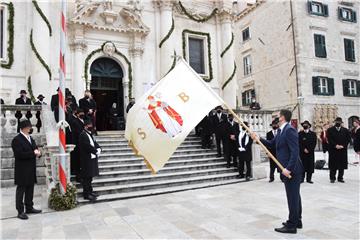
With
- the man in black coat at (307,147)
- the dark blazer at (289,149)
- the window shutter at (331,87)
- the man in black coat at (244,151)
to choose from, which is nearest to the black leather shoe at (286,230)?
the dark blazer at (289,149)

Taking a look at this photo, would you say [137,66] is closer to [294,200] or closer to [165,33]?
[165,33]

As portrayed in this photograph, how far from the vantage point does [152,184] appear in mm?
8820

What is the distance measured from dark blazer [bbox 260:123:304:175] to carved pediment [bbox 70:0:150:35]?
12.6 meters

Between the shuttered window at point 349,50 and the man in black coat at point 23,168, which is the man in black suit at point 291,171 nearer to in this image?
the man in black coat at point 23,168

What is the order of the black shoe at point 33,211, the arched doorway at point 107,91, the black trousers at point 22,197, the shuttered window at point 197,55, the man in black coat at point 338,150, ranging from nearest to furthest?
the black trousers at point 22,197 < the black shoe at point 33,211 < the man in black coat at point 338,150 < the arched doorway at point 107,91 < the shuttered window at point 197,55

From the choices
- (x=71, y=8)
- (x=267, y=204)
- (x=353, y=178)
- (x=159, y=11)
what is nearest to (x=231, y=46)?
(x=159, y=11)

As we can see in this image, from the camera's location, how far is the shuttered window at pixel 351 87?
86.3 feet

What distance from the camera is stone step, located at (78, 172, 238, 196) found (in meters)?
8.19

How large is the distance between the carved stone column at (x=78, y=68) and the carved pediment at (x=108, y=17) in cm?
102

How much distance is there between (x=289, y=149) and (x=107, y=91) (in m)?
13.3

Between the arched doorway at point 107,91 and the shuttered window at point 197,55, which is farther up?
the shuttered window at point 197,55

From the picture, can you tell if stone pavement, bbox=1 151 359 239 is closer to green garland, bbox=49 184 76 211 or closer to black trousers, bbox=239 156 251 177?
green garland, bbox=49 184 76 211

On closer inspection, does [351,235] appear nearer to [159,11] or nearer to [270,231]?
[270,231]

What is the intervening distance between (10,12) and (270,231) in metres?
14.1
